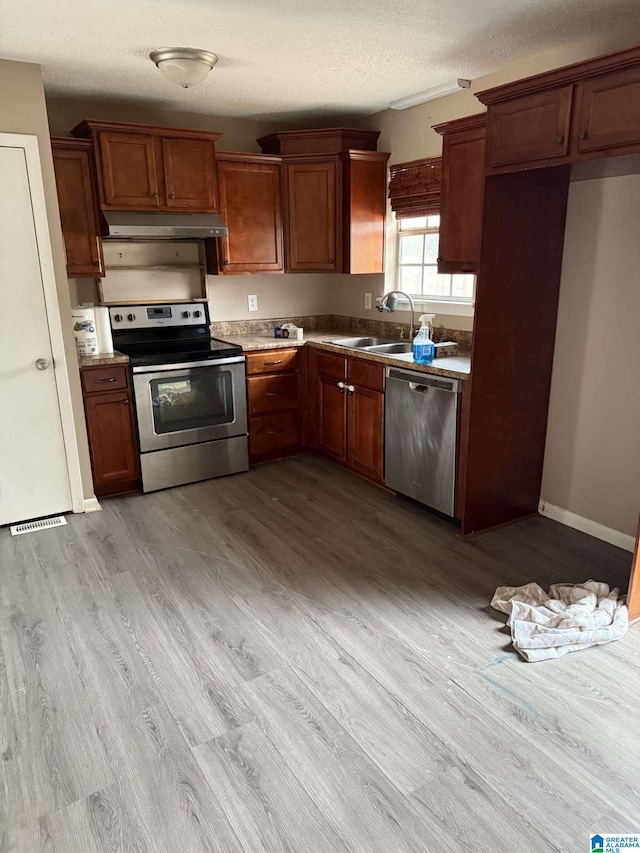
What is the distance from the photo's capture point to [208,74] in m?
3.26

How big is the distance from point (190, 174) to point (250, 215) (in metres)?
0.51

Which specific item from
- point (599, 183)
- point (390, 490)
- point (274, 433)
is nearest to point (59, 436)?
point (274, 433)

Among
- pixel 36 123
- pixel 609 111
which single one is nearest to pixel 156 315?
pixel 36 123

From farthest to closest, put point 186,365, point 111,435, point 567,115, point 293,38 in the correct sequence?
point 186,365 → point 111,435 → point 293,38 → point 567,115

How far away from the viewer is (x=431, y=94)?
146 inches

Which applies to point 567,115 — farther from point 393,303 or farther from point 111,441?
point 111,441

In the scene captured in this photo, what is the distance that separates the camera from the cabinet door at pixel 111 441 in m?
3.62

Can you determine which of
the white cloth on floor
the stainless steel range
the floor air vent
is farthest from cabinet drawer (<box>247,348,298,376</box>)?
the white cloth on floor

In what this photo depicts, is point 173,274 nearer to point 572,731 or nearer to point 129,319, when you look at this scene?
point 129,319

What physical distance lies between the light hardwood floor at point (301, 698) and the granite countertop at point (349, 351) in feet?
2.96

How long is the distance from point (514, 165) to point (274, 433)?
2420 mm

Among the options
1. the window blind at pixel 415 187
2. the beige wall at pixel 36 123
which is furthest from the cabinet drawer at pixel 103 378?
the window blind at pixel 415 187

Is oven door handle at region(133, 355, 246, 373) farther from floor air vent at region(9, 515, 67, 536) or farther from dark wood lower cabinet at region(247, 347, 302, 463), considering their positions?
floor air vent at region(9, 515, 67, 536)

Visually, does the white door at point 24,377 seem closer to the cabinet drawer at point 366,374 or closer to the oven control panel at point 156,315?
the oven control panel at point 156,315
